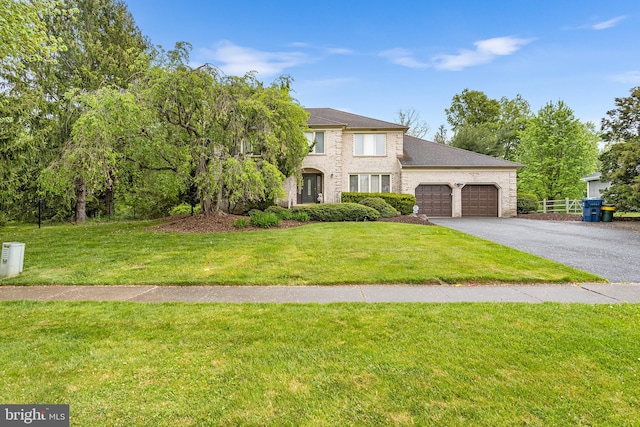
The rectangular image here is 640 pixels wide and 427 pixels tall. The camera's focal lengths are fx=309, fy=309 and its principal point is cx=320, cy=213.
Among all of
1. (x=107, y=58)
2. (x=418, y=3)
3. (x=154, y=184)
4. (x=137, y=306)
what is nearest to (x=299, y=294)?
(x=137, y=306)

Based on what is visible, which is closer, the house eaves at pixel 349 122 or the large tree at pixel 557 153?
the house eaves at pixel 349 122

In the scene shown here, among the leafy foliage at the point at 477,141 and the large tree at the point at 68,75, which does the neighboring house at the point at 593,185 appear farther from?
the large tree at the point at 68,75

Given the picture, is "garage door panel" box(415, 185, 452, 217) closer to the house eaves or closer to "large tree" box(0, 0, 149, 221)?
the house eaves

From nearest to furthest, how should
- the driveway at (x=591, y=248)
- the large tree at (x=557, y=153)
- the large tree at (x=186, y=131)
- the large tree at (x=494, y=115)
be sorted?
the driveway at (x=591, y=248) → the large tree at (x=186, y=131) → the large tree at (x=557, y=153) → the large tree at (x=494, y=115)

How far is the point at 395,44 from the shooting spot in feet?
63.6

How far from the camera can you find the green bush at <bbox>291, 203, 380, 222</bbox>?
15141mm

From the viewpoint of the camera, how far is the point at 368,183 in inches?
845

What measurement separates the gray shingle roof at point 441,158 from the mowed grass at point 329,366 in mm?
17956

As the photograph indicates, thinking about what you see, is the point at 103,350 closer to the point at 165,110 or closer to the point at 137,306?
the point at 137,306

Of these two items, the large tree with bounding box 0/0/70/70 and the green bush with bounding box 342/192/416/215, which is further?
the green bush with bounding box 342/192/416/215

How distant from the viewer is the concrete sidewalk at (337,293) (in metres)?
4.68

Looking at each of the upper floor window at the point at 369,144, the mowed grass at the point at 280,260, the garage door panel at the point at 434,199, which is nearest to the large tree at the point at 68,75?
the mowed grass at the point at 280,260

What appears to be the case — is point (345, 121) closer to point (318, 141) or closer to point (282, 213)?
point (318, 141)

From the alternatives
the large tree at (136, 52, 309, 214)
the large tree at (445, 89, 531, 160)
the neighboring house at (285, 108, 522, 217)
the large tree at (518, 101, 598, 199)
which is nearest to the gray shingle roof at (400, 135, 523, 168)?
the neighboring house at (285, 108, 522, 217)
